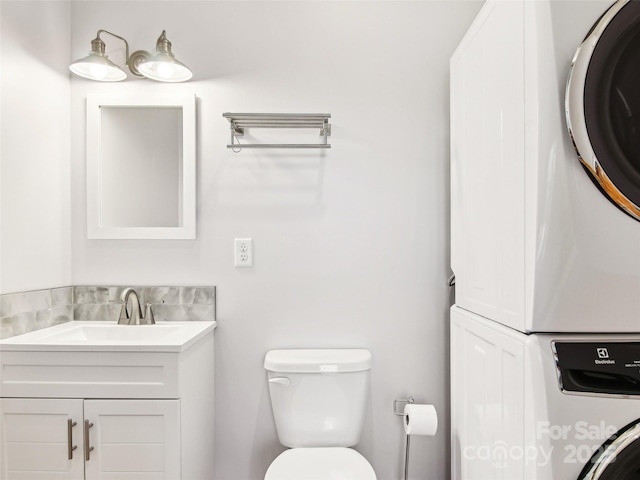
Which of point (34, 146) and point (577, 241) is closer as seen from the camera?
point (577, 241)

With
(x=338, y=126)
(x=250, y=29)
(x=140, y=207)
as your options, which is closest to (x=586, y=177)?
(x=338, y=126)

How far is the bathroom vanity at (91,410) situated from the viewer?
126cm

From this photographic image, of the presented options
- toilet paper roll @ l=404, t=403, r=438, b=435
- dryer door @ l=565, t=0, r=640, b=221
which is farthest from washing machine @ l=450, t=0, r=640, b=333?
toilet paper roll @ l=404, t=403, r=438, b=435

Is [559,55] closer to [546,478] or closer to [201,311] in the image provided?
[546,478]

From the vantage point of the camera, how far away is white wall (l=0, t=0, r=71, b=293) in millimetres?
1386

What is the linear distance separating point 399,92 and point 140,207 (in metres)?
1.25

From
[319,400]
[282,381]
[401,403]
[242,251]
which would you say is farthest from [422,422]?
[242,251]

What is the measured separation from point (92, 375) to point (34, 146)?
937mm

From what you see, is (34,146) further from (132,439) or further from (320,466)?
(320,466)

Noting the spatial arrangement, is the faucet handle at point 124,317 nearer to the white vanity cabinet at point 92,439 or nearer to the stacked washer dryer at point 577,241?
the white vanity cabinet at point 92,439

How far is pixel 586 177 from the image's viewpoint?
93 centimetres

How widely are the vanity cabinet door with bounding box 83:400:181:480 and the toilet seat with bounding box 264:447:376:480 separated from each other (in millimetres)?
347

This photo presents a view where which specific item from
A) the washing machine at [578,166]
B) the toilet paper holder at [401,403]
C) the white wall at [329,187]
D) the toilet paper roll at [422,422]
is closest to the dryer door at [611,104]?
the washing machine at [578,166]

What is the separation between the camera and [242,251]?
165cm
